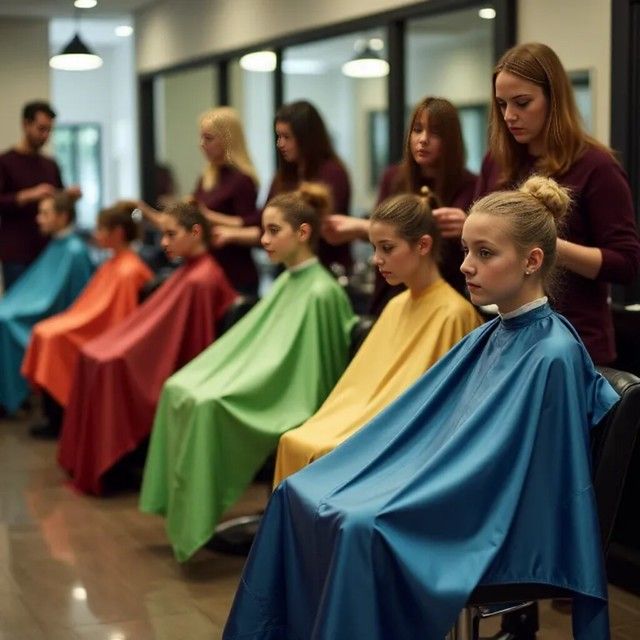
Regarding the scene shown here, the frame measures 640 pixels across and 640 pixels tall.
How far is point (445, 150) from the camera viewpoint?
3.21 m

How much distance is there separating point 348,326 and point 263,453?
0.42 meters

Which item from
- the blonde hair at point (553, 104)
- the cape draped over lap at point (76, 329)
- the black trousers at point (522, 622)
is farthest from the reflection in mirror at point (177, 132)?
the black trousers at point (522, 622)

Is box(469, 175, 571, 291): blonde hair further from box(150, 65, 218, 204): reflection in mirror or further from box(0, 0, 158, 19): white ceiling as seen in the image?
box(0, 0, 158, 19): white ceiling

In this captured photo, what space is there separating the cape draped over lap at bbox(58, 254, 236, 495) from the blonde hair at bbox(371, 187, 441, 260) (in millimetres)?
1399

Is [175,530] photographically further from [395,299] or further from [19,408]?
[19,408]

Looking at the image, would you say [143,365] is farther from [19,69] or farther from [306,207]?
[19,69]

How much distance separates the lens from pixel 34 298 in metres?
5.66

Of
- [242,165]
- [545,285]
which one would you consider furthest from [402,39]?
[545,285]

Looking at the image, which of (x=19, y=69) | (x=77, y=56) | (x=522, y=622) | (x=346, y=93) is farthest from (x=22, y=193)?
(x=522, y=622)

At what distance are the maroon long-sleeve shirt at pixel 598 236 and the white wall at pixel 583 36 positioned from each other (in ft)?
3.20

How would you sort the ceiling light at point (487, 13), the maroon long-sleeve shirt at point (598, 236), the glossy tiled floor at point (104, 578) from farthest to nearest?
1. the ceiling light at point (487, 13)
2. the glossy tiled floor at point (104, 578)
3. the maroon long-sleeve shirt at point (598, 236)

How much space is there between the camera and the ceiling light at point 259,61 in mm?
5941

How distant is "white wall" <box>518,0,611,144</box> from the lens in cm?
362

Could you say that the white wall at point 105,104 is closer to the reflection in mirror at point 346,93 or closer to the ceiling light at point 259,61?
the reflection in mirror at point 346,93
